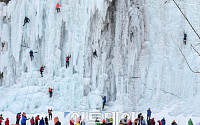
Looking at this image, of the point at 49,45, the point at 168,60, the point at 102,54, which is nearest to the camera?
the point at 49,45

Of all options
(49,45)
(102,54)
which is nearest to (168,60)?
(102,54)

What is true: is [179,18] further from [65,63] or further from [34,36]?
[34,36]

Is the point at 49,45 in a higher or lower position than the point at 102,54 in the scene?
higher

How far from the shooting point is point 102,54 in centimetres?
1290

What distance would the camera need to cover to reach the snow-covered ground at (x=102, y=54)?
40.8ft

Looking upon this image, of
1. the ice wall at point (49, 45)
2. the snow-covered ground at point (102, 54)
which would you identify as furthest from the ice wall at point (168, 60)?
the ice wall at point (49, 45)

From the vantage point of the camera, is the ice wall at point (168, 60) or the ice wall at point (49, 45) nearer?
the ice wall at point (49, 45)

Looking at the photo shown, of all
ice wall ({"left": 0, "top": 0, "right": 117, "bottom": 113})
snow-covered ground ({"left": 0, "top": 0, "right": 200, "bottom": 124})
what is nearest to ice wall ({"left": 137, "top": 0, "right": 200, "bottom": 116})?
→ snow-covered ground ({"left": 0, "top": 0, "right": 200, "bottom": 124})

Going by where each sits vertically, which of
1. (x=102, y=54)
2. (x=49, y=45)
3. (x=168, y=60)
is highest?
(x=49, y=45)

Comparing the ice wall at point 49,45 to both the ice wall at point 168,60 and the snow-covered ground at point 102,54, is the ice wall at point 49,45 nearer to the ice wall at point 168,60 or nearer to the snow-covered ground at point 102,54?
the snow-covered ground at point 102,54

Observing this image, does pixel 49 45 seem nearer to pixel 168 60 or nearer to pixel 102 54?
pixel 102 54

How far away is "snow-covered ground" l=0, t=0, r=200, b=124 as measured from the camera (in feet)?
40.8

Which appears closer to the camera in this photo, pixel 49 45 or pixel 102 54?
pixel 49 45

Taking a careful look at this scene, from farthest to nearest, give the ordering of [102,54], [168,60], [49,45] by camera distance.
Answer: [168,60]
[102,54]
[49,45]
